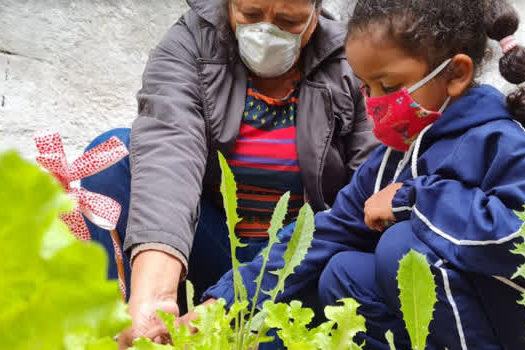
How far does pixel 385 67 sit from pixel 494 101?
18cm

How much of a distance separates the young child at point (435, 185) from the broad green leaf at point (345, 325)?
396 mm

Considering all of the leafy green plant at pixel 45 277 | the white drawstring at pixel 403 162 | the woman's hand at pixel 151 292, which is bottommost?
the woman's hand at pixel 151 292

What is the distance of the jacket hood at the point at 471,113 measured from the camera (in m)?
0.89

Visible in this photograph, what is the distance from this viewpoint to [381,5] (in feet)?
3.27

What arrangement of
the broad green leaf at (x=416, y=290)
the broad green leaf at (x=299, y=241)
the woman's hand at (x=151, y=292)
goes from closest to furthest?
the broad green leaf at (x=416, y=290) → the broad green leaf at (x=299, y=241) → the woman's hand at (x=151, y=292)

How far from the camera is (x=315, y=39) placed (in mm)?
1340

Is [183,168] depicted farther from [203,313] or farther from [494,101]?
[203,313]

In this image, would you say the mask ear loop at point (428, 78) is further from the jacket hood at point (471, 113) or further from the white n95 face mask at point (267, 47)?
the white n95 face mask at point (267, 47)

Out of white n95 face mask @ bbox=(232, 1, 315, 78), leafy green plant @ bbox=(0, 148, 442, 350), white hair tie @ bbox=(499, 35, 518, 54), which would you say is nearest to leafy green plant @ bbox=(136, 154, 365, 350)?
leafy green plant @ bbox=(0, 148, 442, 350)

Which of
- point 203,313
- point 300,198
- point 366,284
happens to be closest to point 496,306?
point 366,284

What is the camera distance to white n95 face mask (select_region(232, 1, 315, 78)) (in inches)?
47.5

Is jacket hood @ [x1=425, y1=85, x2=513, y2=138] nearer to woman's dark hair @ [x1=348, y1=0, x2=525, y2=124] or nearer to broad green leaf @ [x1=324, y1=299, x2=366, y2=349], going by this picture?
woman's dark hair @ [x1=348, y1=0, x2=525, y2=124]

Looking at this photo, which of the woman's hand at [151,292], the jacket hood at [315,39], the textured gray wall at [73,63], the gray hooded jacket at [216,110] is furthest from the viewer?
the textured gray wall at [73,63]

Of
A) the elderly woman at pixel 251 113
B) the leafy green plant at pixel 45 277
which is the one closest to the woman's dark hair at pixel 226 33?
the elderly woman at pixel 251 113
